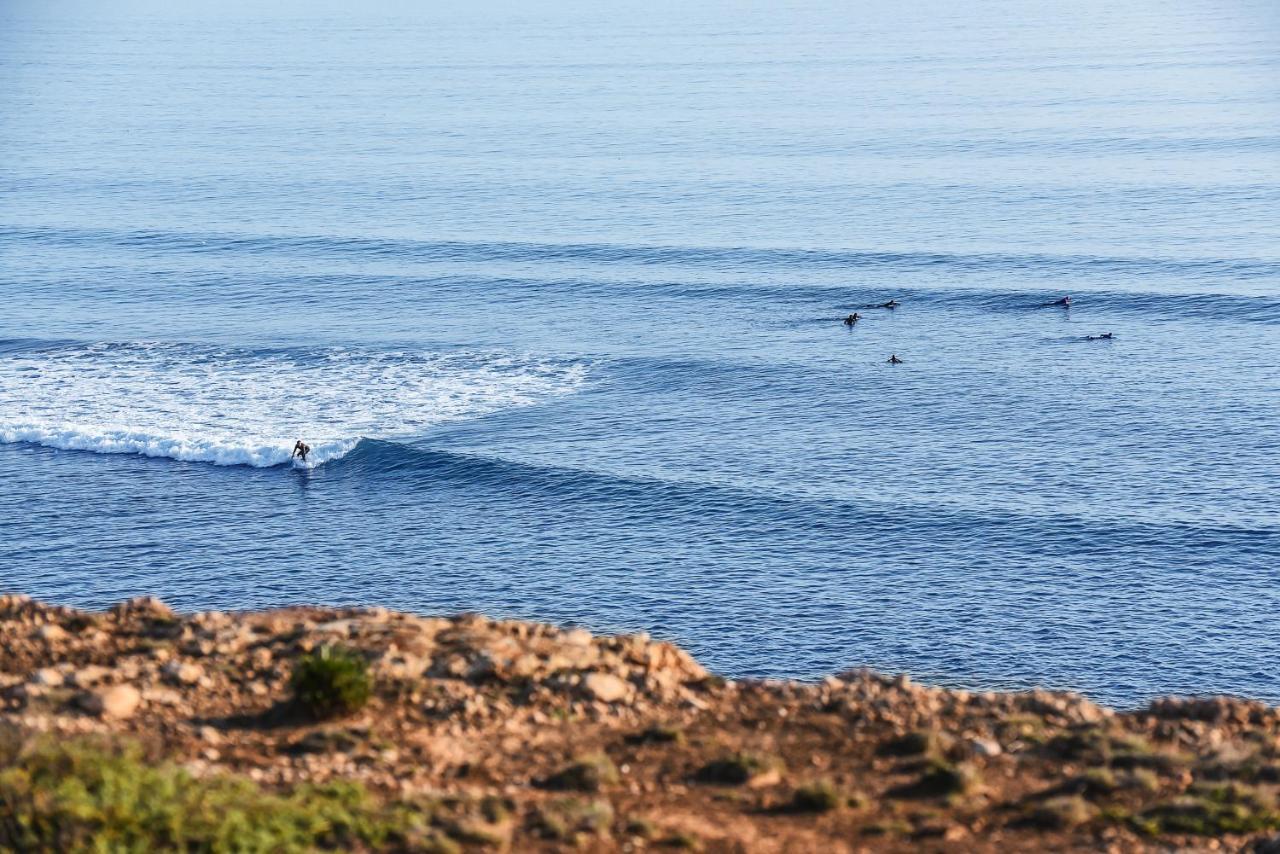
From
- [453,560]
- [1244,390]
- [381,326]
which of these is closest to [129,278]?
[381,326]

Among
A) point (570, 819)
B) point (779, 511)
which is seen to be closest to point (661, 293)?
point (779, 511)

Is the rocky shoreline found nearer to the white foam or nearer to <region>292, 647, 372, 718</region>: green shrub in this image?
<region>292, 647, 372, 718</region>: green shrub

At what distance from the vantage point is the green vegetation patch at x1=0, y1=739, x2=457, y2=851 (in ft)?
68.5

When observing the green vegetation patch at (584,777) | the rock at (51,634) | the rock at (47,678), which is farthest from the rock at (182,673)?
the green vegetation patch at (584,777)

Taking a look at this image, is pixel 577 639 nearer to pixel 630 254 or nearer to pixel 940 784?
pixel 940 784

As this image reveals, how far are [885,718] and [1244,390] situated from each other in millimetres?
67768

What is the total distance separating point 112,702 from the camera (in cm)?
2625

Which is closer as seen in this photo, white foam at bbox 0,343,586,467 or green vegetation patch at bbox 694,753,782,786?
green vegetation patch at bbox 694,753,782,786

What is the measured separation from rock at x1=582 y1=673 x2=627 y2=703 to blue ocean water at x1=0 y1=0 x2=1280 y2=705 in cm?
2965

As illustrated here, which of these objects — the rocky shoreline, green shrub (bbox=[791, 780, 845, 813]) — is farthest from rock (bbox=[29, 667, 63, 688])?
green shrub (bbox=[791, 780, 845, 813])

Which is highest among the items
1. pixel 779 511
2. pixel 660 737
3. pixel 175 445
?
pixel 175 445

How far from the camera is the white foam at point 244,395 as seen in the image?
86.0m

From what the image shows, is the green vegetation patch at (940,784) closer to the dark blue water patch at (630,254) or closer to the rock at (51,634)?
the rock at (51,634)

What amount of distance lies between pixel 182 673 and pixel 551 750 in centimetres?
732
